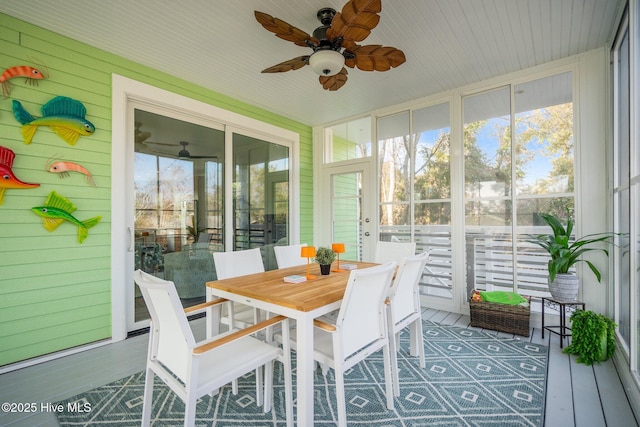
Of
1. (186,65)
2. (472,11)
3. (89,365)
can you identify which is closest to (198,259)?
(89,365)

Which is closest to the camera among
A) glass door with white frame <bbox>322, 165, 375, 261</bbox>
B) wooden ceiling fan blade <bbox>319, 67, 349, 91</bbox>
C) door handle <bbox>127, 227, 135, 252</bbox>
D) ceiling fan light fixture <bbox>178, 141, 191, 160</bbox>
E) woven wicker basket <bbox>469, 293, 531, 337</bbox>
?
wooden ceiling fan blade <bbox>319, 67, 349, 91</bbox>

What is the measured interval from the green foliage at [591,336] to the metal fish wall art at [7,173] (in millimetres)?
4745

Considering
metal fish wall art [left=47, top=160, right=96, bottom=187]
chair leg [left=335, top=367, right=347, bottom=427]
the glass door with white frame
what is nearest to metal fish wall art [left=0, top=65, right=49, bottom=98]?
metal fish wall art [left=47, top=160, right=96, bottom=187]

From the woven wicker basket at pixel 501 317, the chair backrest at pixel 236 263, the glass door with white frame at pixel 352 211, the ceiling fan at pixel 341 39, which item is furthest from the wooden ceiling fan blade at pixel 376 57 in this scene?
the woven wicker basket at pixel 501 317

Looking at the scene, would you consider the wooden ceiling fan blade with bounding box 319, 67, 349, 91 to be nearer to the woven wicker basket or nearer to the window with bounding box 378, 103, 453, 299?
the window with bounding box 378, 103, 453, 299

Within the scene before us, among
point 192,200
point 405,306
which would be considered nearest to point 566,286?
point 405,306

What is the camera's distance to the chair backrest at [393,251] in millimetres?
3070

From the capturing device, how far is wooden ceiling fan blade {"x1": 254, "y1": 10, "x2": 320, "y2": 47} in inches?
78.8

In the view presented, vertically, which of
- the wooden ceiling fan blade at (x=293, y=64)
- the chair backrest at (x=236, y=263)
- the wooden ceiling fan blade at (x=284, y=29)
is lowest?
the chair backrest at (x=236, y=263)

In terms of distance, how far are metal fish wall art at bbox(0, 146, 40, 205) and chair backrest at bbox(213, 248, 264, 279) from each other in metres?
1.67

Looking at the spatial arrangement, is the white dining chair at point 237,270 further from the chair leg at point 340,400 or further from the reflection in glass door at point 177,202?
the reflection in glass door at point 177,202

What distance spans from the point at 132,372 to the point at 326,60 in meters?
2.83

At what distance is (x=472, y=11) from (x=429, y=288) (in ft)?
10.2

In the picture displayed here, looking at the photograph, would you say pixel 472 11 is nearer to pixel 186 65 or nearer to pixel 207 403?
pixel 186 65
